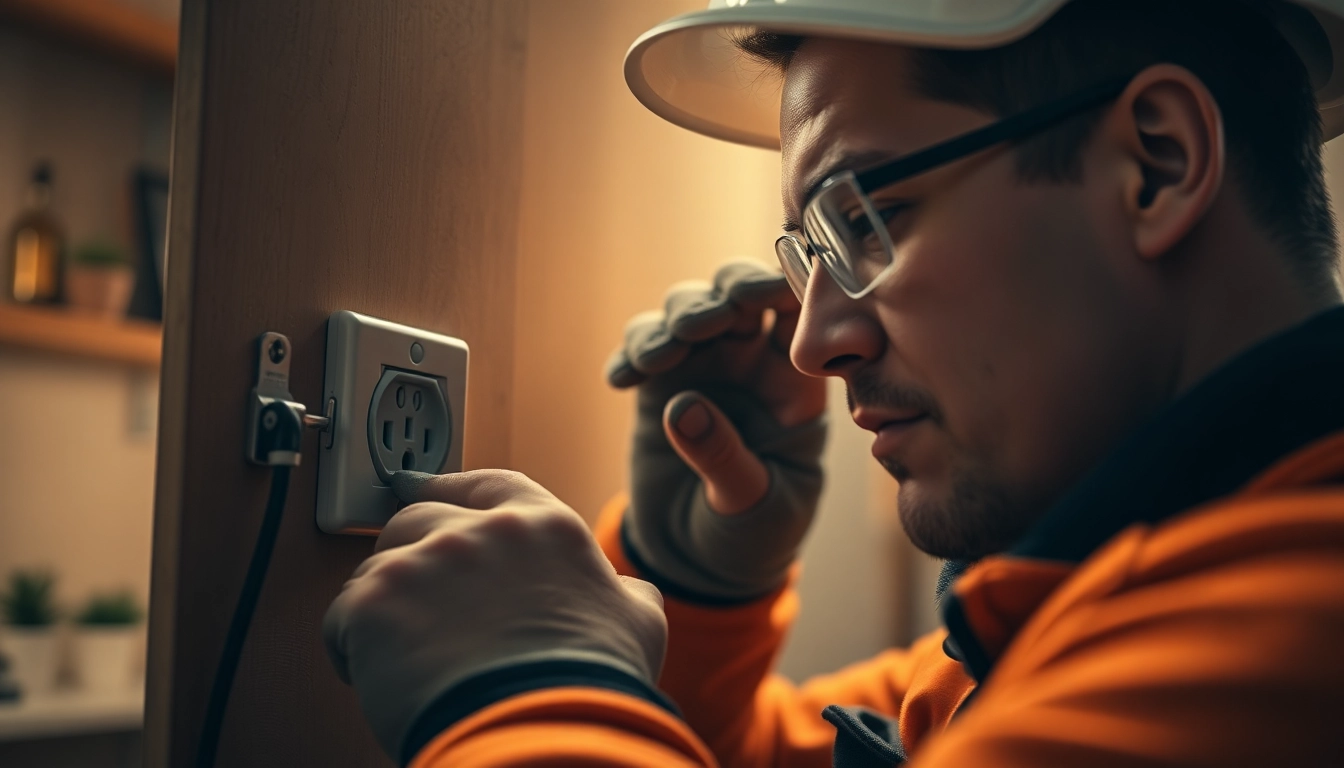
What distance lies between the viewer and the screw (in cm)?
60

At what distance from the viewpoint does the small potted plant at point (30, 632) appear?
6.79ft

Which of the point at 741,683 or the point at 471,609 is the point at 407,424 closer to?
the point at 471,609

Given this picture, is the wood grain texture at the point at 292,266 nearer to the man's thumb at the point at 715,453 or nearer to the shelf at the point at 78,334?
the man's thumb at the point at 715,453

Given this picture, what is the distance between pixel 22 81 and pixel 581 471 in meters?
1.99

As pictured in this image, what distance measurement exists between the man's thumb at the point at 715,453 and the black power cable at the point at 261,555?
444 millimetres

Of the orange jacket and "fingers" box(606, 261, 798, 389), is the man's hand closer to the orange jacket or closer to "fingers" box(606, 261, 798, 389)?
the orange jacket

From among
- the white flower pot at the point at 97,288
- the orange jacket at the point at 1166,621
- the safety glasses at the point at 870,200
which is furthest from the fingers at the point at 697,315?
the white flower pot at the point at 97,288

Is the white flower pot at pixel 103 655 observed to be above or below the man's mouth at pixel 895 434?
below

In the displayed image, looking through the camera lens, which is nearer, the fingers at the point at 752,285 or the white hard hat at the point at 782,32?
the white hard hat at the point at 782,32

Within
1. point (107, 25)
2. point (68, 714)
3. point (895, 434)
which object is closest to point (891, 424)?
point (895, 434)

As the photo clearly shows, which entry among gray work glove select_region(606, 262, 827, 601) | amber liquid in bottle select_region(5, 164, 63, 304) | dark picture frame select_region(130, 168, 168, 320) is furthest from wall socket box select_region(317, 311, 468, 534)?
dark picture frame select_region(130, 168, 168, 320)

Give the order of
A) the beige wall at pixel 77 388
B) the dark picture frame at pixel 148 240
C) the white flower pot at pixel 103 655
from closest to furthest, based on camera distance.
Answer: the white flower pot at pixel 103 655 → the beige wall at pixel 77 388 → the dark picture frame at pixel 148 240

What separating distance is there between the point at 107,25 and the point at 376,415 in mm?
2111

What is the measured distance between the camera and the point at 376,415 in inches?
26.6
